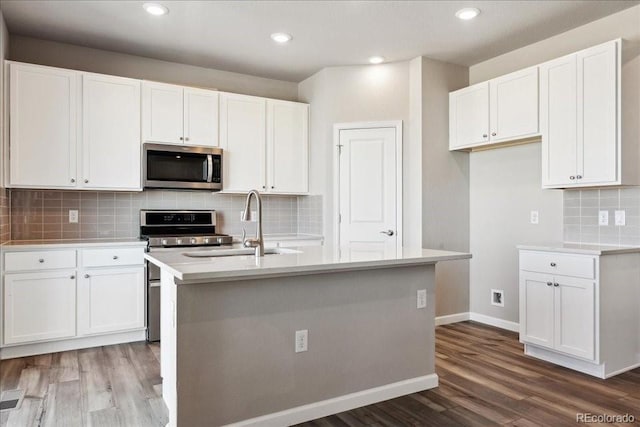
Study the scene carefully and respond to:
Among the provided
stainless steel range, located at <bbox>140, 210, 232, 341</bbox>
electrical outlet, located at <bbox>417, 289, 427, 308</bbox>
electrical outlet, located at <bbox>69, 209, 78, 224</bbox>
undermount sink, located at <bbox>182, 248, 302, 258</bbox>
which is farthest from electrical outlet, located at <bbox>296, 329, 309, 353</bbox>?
electrical outlet, located at <bbox>69, 209, 78, 224</bbox>

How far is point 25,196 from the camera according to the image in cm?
382

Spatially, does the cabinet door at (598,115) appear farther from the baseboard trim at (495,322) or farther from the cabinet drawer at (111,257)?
the cabinet drawer at (111,257)

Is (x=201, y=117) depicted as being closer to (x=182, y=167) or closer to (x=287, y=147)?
(x=182, y=167)

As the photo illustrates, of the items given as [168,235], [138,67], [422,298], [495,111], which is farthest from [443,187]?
[138,67]

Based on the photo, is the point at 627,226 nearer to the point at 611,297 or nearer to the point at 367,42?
the point at 611,297

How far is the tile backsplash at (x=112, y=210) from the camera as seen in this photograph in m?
3.83

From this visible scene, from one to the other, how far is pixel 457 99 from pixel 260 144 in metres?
2.09

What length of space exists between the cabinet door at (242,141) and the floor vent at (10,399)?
241 cm

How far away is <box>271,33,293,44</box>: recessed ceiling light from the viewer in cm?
377

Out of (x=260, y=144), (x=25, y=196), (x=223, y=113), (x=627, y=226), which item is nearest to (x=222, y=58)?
(x=223, y=113)

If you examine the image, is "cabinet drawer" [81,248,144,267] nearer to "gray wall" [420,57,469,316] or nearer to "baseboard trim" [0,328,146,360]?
"baseboard trim" [0,328,146,360]

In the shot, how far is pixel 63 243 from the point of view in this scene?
11.8 feet

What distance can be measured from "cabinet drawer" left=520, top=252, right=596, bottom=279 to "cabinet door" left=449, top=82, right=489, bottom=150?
4.05 feet

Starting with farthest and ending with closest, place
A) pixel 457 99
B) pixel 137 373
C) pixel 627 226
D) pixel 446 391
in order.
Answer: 1. pixel 457 99
2. pixel 627 226
3. pixel 137 373
4. pixel 446 391
